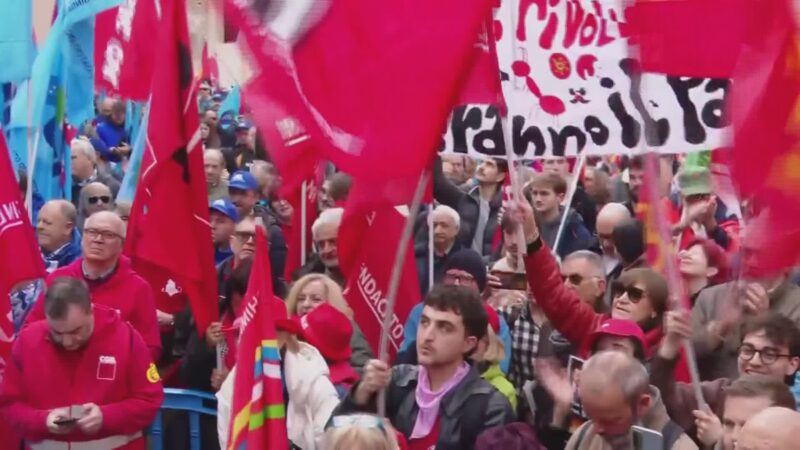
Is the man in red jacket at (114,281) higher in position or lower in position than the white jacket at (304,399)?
higher

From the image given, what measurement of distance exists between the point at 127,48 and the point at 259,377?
522cm

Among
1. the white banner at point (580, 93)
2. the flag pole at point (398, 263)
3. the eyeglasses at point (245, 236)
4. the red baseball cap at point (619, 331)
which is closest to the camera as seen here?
the flag pole at point (398, 263)

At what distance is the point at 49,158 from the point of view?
1274cm

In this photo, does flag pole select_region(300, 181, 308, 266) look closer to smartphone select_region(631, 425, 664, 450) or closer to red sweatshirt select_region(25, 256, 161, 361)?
red sweatshirt select_region(25, 256, 161, 361)

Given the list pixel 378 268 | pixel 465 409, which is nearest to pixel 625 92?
pixel 378 268

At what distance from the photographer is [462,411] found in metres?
6.83

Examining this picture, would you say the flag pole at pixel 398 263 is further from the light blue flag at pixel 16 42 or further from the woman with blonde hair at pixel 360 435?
the light blue flag at pixel 16 42

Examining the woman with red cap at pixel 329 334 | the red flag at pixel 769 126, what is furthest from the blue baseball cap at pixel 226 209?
the red flag at pixel 769 126

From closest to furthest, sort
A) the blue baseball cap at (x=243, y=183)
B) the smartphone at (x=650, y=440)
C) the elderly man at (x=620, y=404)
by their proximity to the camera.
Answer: the smartphone at (x=650, y=440) < the elderly man at (x=620, y=404) < the blue baseball cap at (x=243, y=183)

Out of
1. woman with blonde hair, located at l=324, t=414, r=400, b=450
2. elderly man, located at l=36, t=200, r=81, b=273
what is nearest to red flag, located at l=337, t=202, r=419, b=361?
elderly man, located at l=36, t=200, r=81, b=273

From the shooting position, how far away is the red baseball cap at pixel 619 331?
270 inches

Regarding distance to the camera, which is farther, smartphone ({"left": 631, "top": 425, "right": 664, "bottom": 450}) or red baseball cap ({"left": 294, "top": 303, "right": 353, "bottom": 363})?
red baseball cap ({"left": 294, "top": 303, "right": 353, "bottom": 363})

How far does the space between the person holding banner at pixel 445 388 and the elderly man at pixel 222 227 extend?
13.1 feet

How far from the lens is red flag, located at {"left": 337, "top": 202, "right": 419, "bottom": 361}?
937 centimetres
